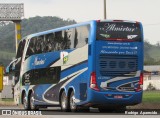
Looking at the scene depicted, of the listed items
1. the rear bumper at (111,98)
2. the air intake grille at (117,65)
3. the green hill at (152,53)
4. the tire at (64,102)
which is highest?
the air intake grille at (117,65)

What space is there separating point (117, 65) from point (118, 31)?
1.47m

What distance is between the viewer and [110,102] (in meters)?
25.7

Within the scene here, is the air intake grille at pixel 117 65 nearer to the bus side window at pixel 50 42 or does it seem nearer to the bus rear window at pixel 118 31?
the bus rear window at pixel 118 31

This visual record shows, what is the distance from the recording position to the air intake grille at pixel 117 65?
83.6ft

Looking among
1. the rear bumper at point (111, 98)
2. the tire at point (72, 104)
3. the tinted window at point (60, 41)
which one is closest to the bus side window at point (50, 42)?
the tinted window at point (60, 41)

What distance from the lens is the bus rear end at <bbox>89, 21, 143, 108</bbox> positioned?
25.3m

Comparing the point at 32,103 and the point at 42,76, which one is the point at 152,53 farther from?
the point at 42,76

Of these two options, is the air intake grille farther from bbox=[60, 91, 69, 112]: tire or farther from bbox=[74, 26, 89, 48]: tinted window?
bbox=[60, 91, 69, 112]: tire

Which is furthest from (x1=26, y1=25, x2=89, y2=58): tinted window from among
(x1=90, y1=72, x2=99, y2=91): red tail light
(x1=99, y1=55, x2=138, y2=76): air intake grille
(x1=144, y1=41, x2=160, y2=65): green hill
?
(x1=144, y1=41, x2=160, y2=65): green hill

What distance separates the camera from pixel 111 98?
25594 mm

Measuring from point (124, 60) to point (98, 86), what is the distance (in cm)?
162

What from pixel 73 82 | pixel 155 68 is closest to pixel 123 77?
pixel 73 82

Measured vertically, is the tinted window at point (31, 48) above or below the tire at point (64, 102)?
above

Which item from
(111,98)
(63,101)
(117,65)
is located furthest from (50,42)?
(111,98)
